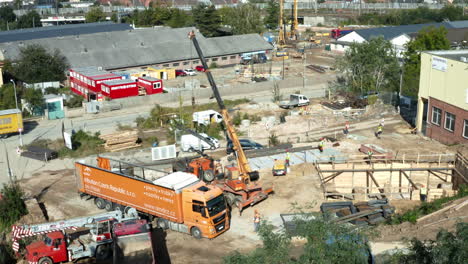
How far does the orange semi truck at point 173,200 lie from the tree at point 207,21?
66164 millimetres

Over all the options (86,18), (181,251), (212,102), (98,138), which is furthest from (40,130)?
(86,18)

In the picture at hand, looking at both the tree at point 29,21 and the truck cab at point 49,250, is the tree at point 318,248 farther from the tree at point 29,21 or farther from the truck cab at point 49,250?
the tree at point 29,21

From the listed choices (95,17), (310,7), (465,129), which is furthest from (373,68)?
(310,7)

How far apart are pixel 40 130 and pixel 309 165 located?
2199 centimetres

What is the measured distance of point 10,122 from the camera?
38.7 meters

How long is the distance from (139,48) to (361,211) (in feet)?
143

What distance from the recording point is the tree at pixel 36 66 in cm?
5334

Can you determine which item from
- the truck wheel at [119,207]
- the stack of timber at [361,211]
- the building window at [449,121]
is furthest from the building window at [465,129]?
the truck wheel at [119,207]

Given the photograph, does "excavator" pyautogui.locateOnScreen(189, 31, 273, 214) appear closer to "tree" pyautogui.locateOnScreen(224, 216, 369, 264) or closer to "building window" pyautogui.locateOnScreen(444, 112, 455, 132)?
"tree" pyautogui.locateOnScreen(224, 216, 369, 264)

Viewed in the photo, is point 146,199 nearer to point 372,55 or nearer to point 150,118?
point 150,118

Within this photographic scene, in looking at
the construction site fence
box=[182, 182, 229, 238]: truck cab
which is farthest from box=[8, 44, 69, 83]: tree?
the construction site fence

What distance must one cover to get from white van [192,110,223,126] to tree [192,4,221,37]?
50.4 metres

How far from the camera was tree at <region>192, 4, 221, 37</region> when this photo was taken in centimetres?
8875

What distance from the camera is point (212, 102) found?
1881 inches
